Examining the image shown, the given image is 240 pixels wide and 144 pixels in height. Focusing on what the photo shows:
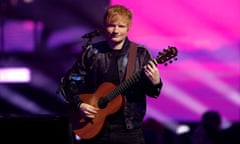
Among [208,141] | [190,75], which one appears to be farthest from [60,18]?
[208,141]

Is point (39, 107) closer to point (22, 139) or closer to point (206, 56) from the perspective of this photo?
point (206, 56)

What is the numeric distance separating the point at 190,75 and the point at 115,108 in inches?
127

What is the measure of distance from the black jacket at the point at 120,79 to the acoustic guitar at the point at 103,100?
52 millimetres

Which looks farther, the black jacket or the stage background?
the stage background

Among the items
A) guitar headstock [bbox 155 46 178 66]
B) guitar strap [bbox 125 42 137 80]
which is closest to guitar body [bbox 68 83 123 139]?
guitar strap [bbox 125 42 137 80]

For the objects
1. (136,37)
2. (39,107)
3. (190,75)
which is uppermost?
(136,37)

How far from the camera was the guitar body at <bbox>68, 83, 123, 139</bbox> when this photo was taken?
490 centimetres

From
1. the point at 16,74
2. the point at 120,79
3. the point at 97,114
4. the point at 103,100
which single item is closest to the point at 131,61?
the point at 120,79

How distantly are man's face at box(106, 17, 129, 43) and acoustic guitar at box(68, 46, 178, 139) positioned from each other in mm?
385

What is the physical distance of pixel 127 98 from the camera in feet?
16.0

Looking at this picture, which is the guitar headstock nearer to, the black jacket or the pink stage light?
the black jacket

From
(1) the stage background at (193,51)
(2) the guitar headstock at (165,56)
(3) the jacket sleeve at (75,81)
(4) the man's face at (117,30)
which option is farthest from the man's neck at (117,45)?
(1) the stage background at (193,51)

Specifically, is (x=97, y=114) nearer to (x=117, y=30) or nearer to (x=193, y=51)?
(x=117, y=30)

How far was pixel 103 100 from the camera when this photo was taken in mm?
4973
